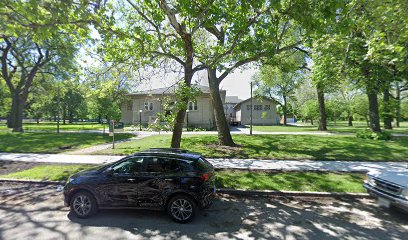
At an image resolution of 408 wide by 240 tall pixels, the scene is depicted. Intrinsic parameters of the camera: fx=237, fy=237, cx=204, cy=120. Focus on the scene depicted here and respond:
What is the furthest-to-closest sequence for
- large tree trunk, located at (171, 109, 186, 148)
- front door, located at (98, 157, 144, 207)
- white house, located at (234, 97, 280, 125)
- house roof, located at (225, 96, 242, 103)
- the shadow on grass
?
house roof, located at (225, 96, 242, 103) → white house, located at (234, 97, 280, 125) → the shadow on grass → large tree trunk, located at (171, 109, 186, 148) → front door, located at (98, 157, 144, 207)

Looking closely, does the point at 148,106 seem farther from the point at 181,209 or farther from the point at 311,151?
the point at 181,209

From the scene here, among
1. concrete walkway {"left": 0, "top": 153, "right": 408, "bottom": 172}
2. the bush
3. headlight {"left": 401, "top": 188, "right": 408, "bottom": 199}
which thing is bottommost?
concrete walkway {"left": 0, "top": 153, "right": 408, "bottom": 172}

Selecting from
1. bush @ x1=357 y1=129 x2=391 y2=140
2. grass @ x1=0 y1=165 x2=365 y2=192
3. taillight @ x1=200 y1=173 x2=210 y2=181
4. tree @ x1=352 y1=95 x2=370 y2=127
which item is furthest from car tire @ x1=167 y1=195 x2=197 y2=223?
tree @ x1=352 y1=95 x2=370 y2=127

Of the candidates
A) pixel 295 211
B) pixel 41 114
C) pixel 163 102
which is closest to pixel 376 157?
pixel 295 211

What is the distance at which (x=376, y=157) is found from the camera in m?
11.0

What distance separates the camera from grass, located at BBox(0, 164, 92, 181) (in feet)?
27.4

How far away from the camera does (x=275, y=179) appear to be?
7.94 meters

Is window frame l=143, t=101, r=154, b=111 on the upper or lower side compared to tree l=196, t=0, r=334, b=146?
lower

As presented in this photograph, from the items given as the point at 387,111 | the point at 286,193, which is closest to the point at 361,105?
the point at 387,111

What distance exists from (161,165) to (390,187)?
5.09 meters

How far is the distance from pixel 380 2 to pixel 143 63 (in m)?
8.15

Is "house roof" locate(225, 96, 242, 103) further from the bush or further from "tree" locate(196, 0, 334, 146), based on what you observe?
"tree" locate(196, 0, 334, 146)

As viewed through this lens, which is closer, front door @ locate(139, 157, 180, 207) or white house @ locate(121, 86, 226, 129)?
front door @ locate(139, 157, 180, 207)

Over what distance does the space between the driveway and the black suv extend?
308 millimetres
